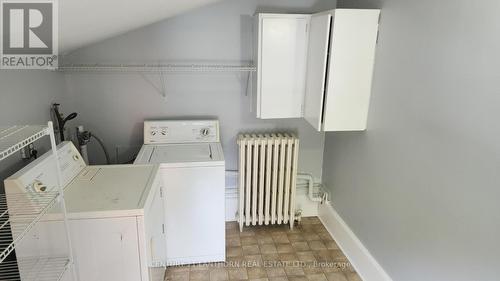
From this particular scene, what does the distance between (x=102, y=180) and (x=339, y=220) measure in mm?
1855

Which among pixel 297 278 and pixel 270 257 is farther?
pixel 270 257

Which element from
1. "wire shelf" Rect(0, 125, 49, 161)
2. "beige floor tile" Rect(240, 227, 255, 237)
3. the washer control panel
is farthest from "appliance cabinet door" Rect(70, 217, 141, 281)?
"beige floor tile" Rect(240, 227, 255, 237)

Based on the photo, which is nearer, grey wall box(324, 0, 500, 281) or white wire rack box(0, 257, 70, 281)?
grey wall box(324, 0, 500, 281)

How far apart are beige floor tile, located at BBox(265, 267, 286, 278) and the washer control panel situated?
3.55 ft

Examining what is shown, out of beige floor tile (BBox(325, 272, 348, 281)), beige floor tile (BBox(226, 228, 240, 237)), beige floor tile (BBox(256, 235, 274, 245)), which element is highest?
beige floor tile (BBox(226, 228, 240, 237))

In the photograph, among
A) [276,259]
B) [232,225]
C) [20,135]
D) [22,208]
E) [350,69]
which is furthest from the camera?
[232,225]

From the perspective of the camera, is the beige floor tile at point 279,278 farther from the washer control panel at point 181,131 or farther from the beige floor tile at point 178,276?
the washer control panel at point 181,131

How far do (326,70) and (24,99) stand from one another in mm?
1826

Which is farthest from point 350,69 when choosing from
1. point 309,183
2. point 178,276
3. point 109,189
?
point 178,276

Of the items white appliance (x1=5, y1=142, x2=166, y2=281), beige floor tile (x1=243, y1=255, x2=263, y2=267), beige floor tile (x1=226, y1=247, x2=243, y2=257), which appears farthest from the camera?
beige floor tile (x1=226, y1=247, x2=243, y2=257)

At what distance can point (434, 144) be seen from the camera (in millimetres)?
1546

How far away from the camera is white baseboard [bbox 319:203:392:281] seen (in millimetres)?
2125

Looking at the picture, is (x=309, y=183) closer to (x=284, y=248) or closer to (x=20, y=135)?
(x=284, y=248)

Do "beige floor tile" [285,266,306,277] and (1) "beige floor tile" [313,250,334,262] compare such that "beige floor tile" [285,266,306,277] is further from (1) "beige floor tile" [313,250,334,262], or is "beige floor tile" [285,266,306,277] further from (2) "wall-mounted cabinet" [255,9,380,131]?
(2) "wall-mounted cabinet" [255,9,380,131]
